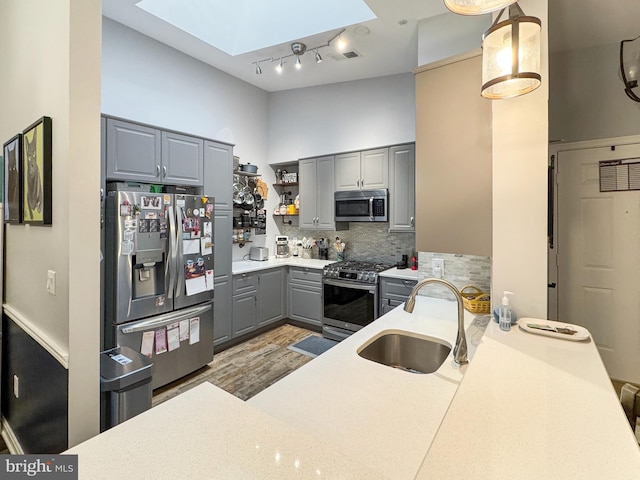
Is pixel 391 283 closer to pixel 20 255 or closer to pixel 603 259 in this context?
pixel 603 259

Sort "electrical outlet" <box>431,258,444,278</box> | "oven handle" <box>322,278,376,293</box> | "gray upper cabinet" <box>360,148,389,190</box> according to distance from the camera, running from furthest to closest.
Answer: "gray upper cabinet" <box>360,148,389,190</box> < "oven handle" <box>322,278,376,293</box> < "electrical outlet" <box>431,258,444,278</box>

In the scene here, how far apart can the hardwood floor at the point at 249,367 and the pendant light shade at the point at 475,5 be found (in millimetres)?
2830

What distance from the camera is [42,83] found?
149cm

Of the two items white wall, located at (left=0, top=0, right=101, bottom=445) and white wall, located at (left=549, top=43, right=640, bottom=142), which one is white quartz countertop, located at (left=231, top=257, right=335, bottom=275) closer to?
white wall, located at (left=0, top=0, right=101, bottom=445)

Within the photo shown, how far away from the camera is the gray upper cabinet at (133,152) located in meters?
2.66

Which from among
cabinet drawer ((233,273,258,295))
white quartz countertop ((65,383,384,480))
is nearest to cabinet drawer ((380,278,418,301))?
cabinet drawer ((233,273,258,295))

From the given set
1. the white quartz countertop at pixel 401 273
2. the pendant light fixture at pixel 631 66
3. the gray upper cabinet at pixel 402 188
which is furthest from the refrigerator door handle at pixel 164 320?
the pendant light fixture at pixel 631 66

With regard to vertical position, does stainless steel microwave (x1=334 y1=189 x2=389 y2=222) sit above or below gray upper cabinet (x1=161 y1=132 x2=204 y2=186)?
below

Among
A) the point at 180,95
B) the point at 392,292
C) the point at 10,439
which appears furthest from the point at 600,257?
the point at 10,439

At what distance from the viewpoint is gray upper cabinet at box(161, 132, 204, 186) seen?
3.03 m

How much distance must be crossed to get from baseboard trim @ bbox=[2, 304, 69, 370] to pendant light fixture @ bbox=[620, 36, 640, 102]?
4.14 m

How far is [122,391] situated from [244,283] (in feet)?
7.62

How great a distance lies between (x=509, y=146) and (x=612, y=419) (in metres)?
1.19

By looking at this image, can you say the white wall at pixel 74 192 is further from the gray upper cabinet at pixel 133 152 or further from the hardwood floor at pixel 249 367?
the hardwood floor at pixel 249 367
